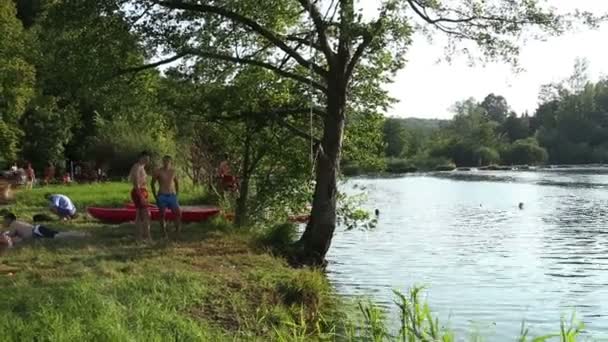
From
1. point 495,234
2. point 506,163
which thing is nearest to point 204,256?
point 495,234

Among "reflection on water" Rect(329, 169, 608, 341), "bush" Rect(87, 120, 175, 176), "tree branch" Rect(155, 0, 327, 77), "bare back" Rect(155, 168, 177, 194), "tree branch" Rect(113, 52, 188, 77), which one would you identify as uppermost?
"tree branch" Rect(155, 0, 327, 77)

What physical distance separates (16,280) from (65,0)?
7877 millimetres

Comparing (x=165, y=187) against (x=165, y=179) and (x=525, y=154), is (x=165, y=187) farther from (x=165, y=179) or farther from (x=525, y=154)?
(x=525, y=154)

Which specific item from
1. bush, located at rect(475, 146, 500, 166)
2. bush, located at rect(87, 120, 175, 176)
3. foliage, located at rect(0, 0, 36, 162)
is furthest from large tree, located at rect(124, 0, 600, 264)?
bush, located at rect(475, 146, 500, 166)

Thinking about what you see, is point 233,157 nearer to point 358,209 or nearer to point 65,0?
point 358,209

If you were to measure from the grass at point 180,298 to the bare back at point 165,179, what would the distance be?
44.6 inches

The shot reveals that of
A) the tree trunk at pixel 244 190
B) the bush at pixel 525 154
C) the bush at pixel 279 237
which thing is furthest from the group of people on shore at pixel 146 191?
the bush at pixel 525 154

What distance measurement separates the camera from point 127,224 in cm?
1908

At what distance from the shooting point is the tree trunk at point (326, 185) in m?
16.9

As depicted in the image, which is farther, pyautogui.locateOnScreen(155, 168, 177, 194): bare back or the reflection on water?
pyautogui.locateOnScreen(155, 168, 177, 194): bare back

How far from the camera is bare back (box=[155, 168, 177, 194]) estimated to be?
15789mm

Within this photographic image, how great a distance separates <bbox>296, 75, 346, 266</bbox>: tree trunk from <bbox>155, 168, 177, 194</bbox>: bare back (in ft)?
10.6

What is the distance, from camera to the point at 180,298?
10727 millimetres

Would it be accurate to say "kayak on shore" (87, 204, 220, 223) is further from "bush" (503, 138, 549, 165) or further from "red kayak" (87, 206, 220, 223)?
"bush" (503, 138, 549, 165)
